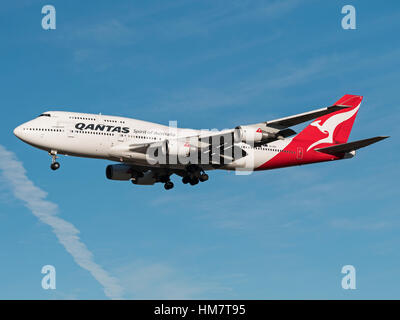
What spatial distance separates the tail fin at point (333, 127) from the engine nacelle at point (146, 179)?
15.4 m

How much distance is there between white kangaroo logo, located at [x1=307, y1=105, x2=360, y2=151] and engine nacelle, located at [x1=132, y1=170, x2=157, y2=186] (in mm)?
17066

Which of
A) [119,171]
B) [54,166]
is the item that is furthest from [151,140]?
[54,166]

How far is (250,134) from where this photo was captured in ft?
185

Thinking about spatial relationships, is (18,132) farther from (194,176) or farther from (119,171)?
(194,176)

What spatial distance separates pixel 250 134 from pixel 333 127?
16.9m

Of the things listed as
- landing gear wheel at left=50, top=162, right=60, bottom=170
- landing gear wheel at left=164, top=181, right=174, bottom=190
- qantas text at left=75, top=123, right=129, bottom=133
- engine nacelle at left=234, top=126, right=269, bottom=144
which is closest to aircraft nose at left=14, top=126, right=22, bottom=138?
landing gear wheel at left=50, top=162, right=60, bottom=170

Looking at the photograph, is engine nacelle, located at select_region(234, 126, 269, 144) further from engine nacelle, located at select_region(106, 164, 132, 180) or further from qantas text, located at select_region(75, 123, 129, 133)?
engine nacelle, located at select_region(106, 164, 132, 180)

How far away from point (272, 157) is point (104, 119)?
17199mm

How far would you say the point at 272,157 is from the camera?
213 ft

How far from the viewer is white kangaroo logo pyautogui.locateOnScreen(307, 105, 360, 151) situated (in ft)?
226

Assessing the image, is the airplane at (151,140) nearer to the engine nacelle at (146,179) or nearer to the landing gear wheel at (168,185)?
the landing gear wheel at (168,185)
